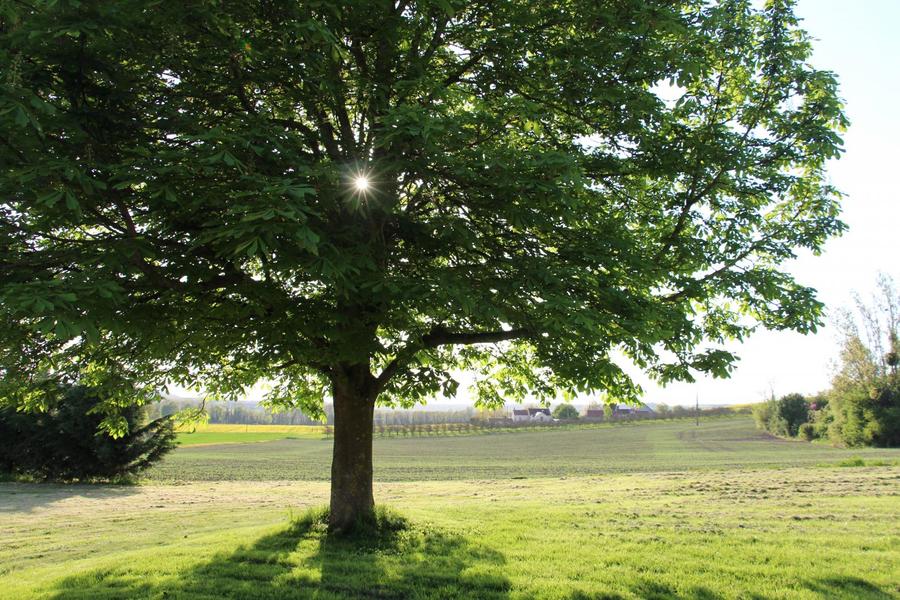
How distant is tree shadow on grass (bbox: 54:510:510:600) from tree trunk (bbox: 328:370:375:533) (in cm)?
64

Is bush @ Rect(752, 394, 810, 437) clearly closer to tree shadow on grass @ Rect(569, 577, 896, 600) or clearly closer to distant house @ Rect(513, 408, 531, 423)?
distant house @ Rect(513, 408, 531, 423)

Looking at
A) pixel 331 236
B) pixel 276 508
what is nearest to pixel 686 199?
pixel 331 236

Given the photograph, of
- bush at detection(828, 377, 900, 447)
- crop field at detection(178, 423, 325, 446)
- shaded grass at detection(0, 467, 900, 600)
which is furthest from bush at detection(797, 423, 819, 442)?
crop field at detection(178, 423, 325, 446)

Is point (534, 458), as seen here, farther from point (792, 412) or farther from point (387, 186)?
point (387, 186)

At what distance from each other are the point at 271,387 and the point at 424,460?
109ft

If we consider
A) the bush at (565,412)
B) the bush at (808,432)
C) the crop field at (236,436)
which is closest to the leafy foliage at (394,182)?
the crop field at (236,436)

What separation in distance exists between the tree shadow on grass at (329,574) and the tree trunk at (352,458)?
645 millimetres

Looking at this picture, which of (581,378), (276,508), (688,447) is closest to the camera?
(581,378)

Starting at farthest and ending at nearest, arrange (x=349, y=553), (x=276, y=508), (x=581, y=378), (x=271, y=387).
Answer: (x=276, y=508) → (x=271, y=387) → (x=349, y=553) → (x=581, y=378)

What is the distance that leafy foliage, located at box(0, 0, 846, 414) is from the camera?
627 cm

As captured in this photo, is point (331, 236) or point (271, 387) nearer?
point (331, 236)

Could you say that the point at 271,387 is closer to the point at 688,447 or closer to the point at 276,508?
the point at 276,508

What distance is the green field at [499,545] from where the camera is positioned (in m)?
7.72

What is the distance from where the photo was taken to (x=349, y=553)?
9.56m
